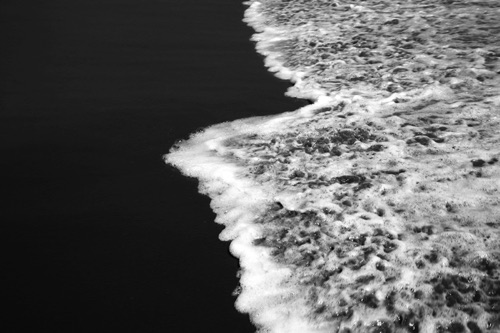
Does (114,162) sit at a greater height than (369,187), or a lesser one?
greater

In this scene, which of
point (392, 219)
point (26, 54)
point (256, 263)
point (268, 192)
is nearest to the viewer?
point (256, 263)

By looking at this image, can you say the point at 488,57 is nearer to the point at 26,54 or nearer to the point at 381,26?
the point at 381,26

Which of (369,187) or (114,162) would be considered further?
(114,162)

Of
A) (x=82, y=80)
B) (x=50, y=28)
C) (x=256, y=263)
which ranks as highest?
(x=50, y=28)

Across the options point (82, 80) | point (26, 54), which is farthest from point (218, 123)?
point (26, 54)
